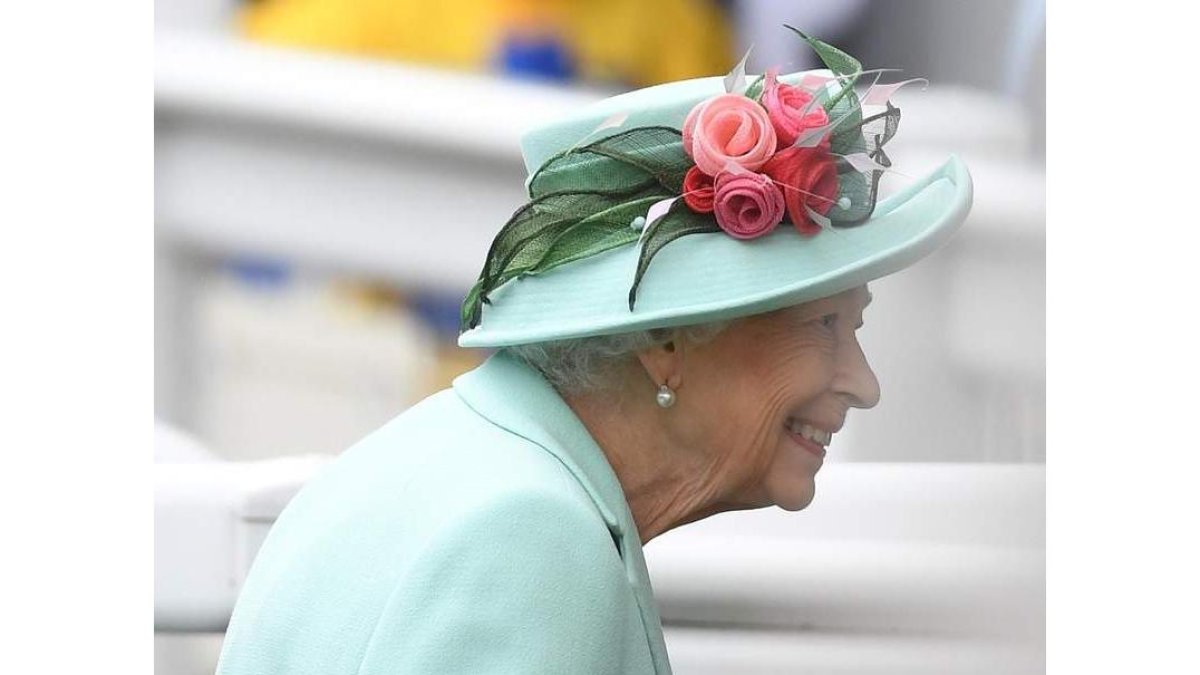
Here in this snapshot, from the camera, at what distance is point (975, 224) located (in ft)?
9.44

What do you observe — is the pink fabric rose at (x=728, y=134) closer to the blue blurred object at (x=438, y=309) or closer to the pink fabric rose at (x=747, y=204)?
the pink fabric rose at (x=747, y=204)

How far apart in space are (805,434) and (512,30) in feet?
4.57

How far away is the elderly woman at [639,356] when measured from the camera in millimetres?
1537

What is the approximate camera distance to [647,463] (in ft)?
5.64

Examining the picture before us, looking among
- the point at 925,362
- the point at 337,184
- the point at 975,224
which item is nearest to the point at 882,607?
the point at 925,362

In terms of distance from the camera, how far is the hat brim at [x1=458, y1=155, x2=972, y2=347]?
64.1 inches

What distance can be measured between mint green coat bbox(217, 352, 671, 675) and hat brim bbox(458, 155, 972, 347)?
0.23 ft

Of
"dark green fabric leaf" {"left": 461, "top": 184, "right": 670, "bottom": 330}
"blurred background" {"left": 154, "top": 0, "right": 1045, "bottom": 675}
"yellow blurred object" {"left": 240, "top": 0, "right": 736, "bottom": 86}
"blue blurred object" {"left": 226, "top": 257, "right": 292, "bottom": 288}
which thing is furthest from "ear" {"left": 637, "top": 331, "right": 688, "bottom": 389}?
"blue blurred object" {"left": 226, "top": 257, "right": 292, "bottom": 288}

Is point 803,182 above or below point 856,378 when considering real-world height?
above

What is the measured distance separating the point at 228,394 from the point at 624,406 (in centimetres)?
157

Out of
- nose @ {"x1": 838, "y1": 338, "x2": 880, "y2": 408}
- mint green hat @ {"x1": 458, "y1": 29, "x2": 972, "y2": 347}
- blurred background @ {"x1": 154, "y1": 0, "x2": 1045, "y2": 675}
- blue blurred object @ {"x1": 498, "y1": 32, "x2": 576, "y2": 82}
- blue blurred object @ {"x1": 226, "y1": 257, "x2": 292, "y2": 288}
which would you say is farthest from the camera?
blue blurred object @ {"x1": 226, "y1": 257, "x2": 292, "y2": 288}

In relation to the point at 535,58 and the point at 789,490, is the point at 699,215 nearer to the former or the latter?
the point at 789,490

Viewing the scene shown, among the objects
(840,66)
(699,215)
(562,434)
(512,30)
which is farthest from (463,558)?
(512,30)

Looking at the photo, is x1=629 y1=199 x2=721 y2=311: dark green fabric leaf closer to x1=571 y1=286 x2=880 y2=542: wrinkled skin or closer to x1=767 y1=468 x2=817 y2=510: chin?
x1=571 y1=286 x2=880 y2=542: wrinkled skin
